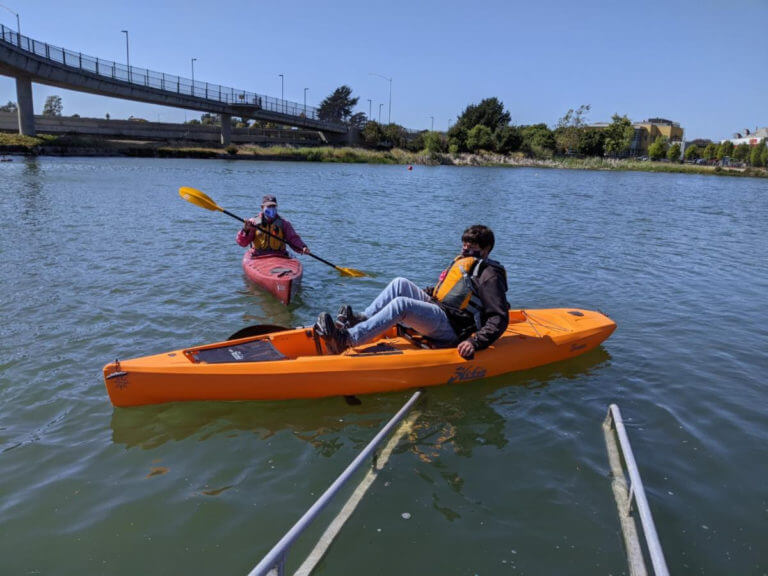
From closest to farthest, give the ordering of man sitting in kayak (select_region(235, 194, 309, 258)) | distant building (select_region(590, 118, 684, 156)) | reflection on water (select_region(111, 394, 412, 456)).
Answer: reflection on water (select_region(111, 394, 412, 456)), man sitting in kayak (select_region(235, 194, 309, 258)), distant building (select_region(590, 118, 684, 156))

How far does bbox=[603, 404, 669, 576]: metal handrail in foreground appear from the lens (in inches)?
110

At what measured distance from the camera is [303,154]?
5719 centimetres

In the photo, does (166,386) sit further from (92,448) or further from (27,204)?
(27,204)

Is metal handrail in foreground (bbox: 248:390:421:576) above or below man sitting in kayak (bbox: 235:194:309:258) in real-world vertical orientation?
below

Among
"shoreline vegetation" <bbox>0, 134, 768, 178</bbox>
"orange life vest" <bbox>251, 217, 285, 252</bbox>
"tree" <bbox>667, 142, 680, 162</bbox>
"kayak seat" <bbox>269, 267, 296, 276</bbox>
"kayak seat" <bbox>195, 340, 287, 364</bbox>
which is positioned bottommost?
"kayak seat" <bbox>195, 340, 287, 364</bbox>

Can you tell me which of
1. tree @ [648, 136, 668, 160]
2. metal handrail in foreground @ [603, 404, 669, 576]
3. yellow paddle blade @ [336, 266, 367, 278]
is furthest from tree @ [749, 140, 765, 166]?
metal handrail in foreground @ [603, 404, 669, 576]

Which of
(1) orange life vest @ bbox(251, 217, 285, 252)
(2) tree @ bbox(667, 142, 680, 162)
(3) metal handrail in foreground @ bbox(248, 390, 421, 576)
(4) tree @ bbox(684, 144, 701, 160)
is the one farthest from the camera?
(4) tree @ bbox(684, 144, 701, 160)

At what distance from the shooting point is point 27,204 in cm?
1612

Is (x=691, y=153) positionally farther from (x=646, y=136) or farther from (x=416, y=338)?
(x=416, y=338)

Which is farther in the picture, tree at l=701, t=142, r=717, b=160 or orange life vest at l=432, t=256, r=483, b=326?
tree at l=701, t=142, r=717, b=160

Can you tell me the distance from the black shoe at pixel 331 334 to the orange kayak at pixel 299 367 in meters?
0.10

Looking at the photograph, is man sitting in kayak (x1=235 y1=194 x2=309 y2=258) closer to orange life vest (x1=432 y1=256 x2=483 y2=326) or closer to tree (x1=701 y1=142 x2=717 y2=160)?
orange life vest (x1=432 y1=256 x2=483 y2=326)

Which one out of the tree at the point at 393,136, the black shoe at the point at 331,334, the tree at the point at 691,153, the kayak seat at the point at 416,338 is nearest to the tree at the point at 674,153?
the tree at the point at 691,153

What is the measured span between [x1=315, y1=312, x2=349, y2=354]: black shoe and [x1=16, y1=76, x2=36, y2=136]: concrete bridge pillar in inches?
1789
